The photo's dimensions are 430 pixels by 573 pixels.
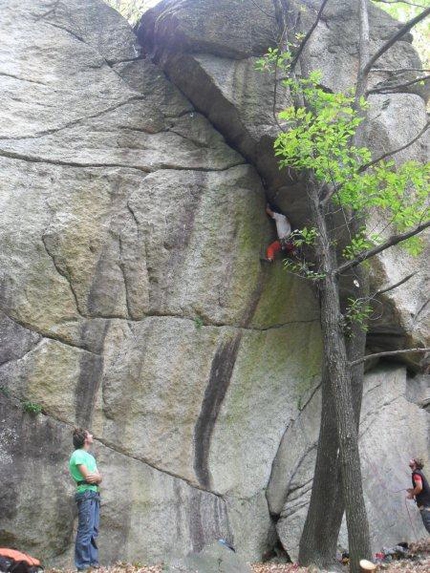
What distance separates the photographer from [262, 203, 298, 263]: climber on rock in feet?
37.2

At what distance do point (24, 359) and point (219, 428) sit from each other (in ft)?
11.6

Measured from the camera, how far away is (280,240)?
37.3ft

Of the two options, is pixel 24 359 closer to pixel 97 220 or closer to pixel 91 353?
pixel 91 353

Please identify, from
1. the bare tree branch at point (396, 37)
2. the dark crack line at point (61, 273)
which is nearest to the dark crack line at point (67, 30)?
the dark crack line at point (61, 273)

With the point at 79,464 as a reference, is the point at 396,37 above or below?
above

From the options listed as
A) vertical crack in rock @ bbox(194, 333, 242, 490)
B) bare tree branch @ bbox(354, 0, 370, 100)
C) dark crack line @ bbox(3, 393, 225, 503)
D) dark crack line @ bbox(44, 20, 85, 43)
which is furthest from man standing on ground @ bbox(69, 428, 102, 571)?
dark crack line @ bbox(44, 20, 85, 43)

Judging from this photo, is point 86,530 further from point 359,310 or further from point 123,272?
point 359,310

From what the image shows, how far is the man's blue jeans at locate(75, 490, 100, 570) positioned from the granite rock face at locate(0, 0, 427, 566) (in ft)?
4.67

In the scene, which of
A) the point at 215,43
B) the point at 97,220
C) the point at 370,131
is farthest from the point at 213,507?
the point at 215,43

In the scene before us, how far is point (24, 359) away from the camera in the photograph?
9289 mm

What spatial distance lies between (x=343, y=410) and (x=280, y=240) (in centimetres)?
442

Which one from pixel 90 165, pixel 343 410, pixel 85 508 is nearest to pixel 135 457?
pixel 85 508

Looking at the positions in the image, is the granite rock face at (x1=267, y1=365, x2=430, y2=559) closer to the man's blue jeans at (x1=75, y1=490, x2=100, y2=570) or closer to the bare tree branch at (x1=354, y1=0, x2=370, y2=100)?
the man's blue jeans at (x1=75, y1=490, x2=100, y2=570)

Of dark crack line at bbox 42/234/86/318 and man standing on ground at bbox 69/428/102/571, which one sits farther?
dark crack line at bbox 42/234/86/318
